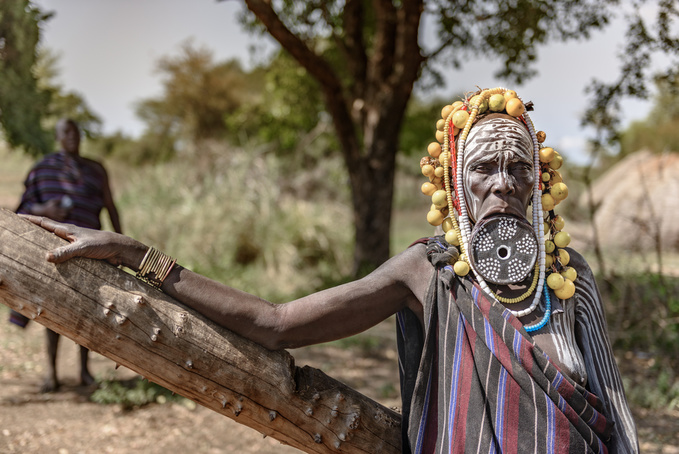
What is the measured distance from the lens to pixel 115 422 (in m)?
3.75

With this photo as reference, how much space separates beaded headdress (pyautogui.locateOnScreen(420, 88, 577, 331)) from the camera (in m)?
1.71

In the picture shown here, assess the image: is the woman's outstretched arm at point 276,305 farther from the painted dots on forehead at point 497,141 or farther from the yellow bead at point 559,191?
the yellow bead at point 559,191

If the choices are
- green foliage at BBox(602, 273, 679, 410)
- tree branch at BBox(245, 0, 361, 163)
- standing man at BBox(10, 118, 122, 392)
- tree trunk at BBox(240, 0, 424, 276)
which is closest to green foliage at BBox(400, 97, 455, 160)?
tree trunk at BBox(240, 0, 424, 276)

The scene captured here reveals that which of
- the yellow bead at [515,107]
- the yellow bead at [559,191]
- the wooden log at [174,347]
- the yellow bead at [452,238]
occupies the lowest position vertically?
the wooden log at [174,347]

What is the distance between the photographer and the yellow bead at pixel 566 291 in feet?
5.58

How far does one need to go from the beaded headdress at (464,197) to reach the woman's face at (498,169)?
37 millimetres

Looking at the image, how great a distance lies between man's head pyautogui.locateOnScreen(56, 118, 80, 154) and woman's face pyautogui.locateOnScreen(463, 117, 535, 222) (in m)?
3.63

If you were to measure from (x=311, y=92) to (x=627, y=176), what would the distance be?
28.3 ft

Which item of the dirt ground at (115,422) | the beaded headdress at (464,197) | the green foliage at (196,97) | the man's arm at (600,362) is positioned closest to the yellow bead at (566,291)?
the beaded headdress at (464,197)

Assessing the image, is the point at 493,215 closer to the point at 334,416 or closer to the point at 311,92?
the point at 334,416

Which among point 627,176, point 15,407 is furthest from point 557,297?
point 627,176

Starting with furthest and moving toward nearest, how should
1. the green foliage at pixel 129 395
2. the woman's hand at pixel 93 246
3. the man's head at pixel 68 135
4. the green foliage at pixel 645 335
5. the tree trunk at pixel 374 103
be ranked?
the tree trunk at pixel 374 103 < the green foliage at pixel 645 335 < the man's head at pixel 68 135 < the green foliage at pixel 129 395 < the woman's hand at pixel 93 246

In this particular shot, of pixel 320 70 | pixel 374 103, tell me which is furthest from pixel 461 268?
pixel 374 103

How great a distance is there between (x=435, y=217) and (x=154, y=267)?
3.13 feet
